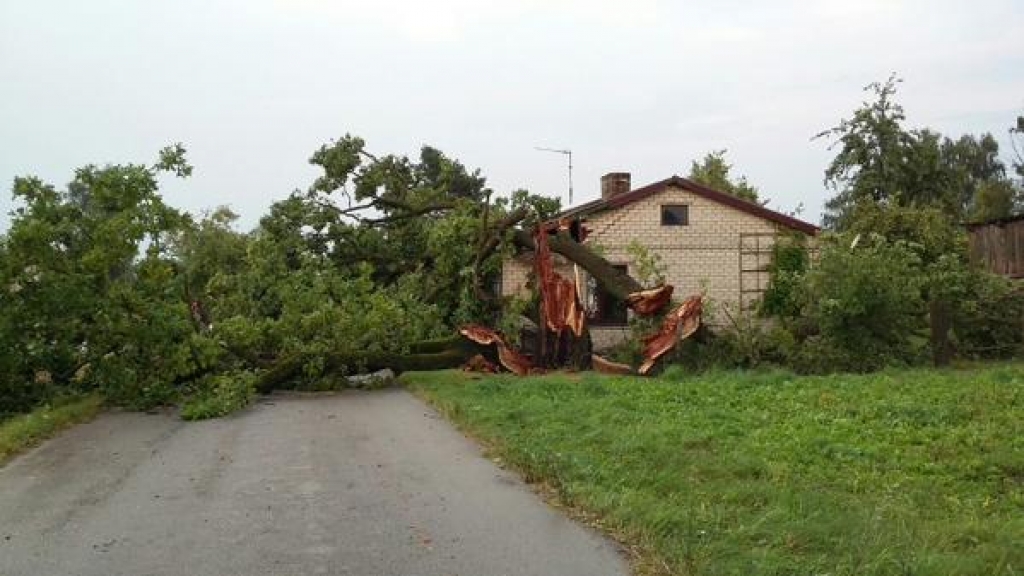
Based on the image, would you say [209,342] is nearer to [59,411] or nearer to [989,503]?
[59,411]

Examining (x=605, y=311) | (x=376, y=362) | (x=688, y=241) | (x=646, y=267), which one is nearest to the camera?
(x=376, y=362)

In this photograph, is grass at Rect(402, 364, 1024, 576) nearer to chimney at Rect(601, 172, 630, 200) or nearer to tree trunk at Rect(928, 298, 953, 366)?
tree trunk at Rect(928, 298, 953, 366)

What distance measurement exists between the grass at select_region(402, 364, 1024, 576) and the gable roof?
1089 centimetres

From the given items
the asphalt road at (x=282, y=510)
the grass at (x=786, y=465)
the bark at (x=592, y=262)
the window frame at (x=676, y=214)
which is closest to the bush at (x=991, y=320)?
the grass at (x=786, y=465)

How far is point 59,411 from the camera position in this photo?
14578mm

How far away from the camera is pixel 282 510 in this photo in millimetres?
8039

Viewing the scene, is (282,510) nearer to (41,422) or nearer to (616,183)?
(41,422)

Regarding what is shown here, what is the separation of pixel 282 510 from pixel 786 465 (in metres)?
4.28

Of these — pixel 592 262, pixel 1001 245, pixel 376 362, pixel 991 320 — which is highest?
pixel 1001 245

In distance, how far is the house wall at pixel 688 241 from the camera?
1041 inches

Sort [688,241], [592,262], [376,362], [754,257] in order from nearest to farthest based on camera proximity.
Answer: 1. [376,362]
2. [592,262]
3. [688,241]
4. [754,257]

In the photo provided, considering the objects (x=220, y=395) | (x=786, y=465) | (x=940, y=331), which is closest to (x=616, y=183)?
(x=940, y=331)

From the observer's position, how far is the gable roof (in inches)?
1037

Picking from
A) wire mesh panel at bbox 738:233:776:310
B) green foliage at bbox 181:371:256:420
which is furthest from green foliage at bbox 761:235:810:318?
green foliage at bbox 181:371:256:420
